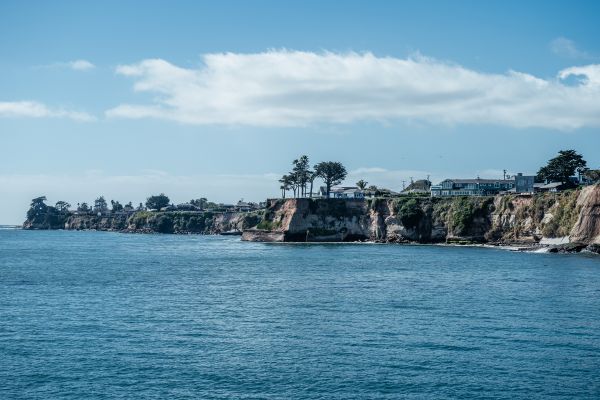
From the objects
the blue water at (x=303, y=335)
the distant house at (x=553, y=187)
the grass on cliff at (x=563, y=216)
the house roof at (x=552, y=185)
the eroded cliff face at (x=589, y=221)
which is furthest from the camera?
the house roof at (x=552, y=185)

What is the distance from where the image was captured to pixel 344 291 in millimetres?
68812

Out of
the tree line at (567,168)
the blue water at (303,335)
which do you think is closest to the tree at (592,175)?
the tree line at (567,168)

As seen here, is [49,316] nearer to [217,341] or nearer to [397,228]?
[217,341]

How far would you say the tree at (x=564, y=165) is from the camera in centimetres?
15921

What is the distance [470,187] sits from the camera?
18325 centimetres

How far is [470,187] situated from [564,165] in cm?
2996

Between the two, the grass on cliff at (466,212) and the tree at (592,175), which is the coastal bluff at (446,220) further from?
the tree at (592,175)

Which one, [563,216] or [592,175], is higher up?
[592,175]

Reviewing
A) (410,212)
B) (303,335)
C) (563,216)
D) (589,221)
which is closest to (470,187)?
(410,212)

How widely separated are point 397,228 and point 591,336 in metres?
116

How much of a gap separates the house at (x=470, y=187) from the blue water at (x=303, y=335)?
96538 millimetres

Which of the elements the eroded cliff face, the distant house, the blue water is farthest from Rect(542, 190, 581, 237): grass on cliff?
the blue water

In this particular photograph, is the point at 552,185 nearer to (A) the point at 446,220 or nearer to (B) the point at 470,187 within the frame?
(B) the point at 470,187

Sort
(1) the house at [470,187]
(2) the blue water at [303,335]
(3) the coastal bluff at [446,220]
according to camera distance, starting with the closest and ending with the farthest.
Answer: (2) the blue water at [303,335]
(3) the coastal bluff at [446,220]
(1) the house at [470,187]
